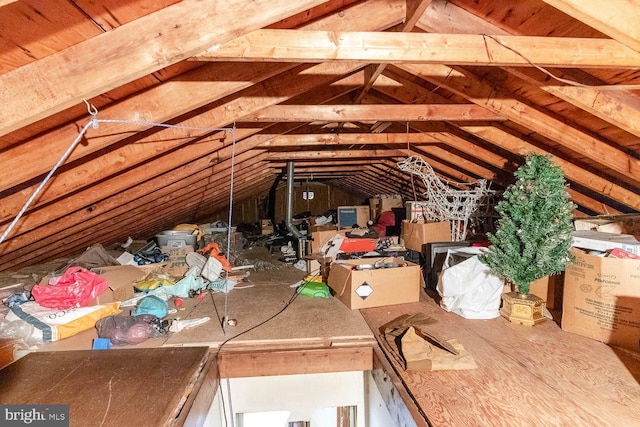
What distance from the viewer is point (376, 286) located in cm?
298

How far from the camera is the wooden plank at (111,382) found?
1.59 meters

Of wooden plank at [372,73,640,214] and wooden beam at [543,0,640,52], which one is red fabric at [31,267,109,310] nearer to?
wooden plank at [372,73,640,214]

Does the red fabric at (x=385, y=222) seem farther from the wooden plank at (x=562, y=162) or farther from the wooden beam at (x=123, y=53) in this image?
Answer: the wooden beam at (x=123, y=53)

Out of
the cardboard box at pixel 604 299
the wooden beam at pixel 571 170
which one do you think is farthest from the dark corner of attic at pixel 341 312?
the wooden beam at pixel 571 170

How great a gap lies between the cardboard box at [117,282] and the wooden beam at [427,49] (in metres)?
2.64

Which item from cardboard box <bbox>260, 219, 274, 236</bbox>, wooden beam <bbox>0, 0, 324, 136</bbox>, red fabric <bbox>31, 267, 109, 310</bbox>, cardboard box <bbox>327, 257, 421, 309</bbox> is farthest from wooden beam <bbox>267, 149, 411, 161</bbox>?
wooden beam <bbox>0, 0, 324, 136</bbox>

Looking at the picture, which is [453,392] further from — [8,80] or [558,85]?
[8,80]

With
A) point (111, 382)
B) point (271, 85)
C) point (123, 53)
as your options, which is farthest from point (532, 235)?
point (111, 382)

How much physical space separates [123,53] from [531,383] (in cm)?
247

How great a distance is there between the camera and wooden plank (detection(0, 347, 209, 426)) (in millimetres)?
1586

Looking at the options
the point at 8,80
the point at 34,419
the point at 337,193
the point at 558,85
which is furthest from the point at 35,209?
the point at 337,193

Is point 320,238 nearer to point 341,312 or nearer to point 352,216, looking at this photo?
point 352,216

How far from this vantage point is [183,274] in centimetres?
409

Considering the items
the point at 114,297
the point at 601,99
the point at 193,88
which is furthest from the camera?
the point at 114,297
